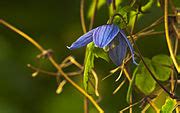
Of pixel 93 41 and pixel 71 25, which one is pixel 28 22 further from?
pixel 93 41

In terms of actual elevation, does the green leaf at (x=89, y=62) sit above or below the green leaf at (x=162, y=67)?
above

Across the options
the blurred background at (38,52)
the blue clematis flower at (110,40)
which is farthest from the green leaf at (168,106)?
the blurred background at (38,52)

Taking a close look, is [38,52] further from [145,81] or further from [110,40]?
[110,40]

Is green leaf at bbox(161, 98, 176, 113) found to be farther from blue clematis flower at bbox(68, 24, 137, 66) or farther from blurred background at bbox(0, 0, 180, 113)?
blurred background at bbox(0, 0, 180, 113)

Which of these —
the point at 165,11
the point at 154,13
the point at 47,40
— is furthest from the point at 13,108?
the point at 165,11

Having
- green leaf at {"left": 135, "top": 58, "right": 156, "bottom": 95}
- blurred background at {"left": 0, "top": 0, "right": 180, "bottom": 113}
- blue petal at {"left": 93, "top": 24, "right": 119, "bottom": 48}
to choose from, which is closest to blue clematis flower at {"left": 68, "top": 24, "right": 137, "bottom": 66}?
blue petal at {"left": 93, "top": 24, "right": 119, "bottom": 48}

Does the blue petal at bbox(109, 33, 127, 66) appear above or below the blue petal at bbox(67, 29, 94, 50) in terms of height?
below

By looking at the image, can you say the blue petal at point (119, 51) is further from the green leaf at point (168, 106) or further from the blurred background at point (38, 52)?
the blurred background at point (38, 52)
